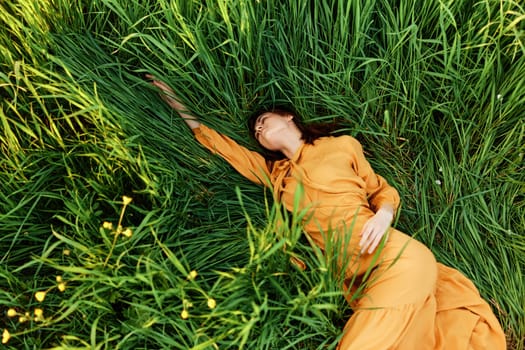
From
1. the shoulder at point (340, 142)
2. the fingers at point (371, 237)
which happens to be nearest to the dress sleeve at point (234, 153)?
the shoulder at point (340, 142)

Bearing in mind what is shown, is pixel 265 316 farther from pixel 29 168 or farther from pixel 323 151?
pixel 29 168

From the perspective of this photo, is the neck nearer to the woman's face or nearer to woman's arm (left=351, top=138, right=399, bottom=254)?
the woman's face

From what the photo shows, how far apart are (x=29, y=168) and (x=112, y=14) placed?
32.9 inches

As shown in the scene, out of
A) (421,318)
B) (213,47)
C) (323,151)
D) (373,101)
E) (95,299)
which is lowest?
(421,318)

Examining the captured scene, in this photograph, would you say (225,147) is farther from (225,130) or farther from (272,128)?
(272,128)

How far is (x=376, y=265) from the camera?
67.8 inches

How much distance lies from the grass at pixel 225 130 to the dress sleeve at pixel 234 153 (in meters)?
0.07

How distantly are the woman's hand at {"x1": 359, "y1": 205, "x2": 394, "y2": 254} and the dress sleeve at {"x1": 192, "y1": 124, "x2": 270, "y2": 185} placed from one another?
53 centimetres

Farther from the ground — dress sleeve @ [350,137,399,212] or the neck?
the neck

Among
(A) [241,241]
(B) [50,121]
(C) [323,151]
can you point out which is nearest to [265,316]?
(A) [241,241]

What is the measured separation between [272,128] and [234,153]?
0.22 m

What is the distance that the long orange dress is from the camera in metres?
1.58

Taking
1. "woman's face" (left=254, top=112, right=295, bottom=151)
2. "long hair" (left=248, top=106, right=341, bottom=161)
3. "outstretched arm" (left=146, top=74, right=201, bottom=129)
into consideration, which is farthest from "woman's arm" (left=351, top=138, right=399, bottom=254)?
"outstretched arm" (left=146, top=74, right=201, bottom=129)

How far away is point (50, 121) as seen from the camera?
176 cm
